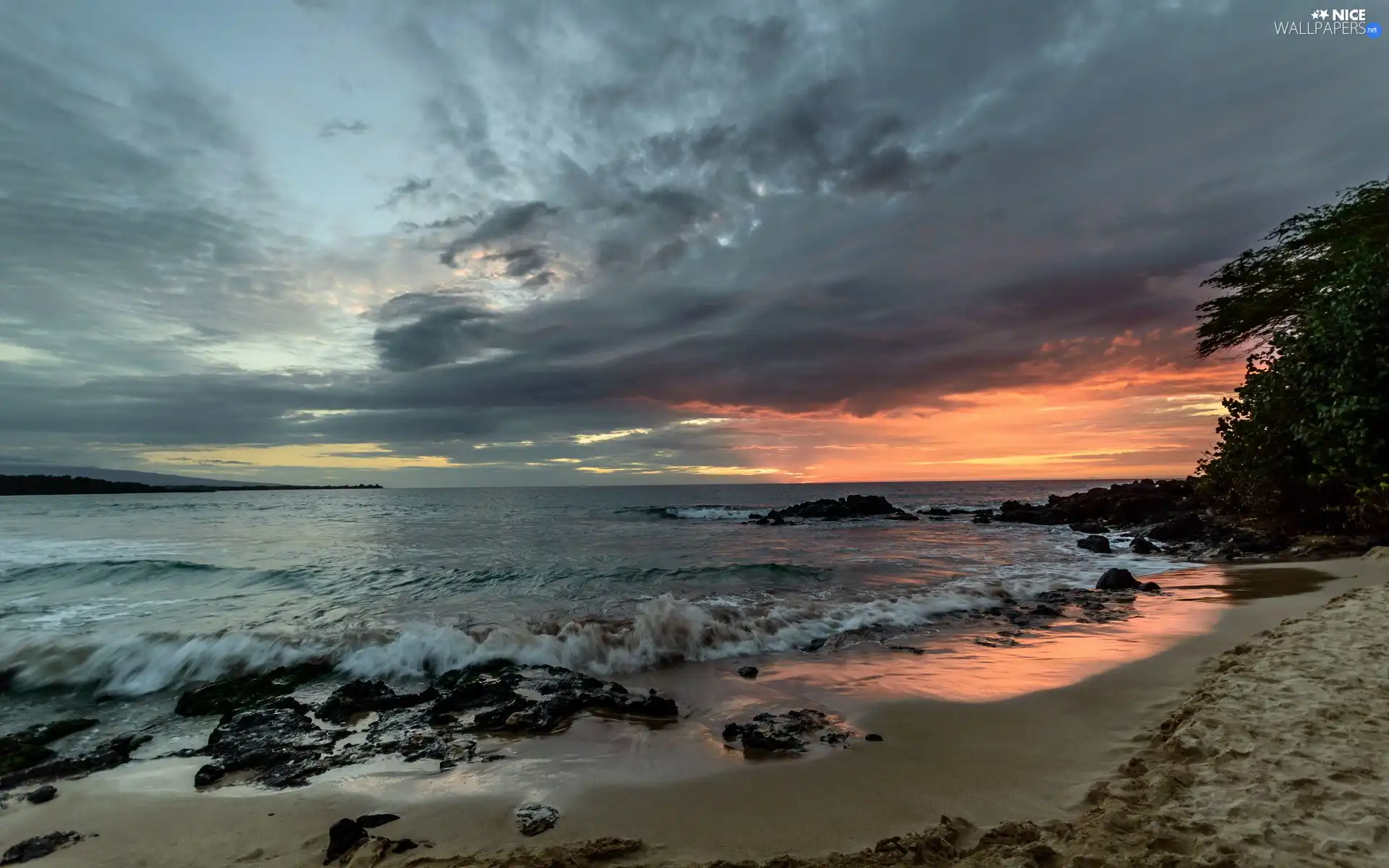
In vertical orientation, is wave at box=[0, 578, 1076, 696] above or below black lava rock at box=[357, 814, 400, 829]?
below

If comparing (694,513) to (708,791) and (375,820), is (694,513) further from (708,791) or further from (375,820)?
(375,820)

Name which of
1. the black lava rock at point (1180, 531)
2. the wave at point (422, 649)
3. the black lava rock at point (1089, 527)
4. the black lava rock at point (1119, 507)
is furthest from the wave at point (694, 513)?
the wave at point (422, 649)

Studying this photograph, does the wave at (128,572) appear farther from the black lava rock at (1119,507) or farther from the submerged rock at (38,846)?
the black lava rock at (1119,507)

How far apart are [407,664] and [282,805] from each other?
4.21 meters

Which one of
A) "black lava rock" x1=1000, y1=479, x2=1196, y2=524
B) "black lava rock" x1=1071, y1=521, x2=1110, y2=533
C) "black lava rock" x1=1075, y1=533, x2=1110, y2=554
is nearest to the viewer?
"black lava rock" x1=1075, y1=533, x2=1110, y2=554

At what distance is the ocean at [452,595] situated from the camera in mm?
8484

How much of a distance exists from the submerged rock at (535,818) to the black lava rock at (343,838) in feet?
3.14

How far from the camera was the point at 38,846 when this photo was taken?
4.05m

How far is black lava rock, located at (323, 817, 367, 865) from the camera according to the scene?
12.1 ft

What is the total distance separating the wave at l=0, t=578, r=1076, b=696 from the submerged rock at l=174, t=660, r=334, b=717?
1.49ft

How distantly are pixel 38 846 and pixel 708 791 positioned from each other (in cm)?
462

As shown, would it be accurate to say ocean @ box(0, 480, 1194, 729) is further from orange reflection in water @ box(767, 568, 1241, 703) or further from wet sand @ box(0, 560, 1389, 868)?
wet sand @ box(0, 560, 1389, 868)

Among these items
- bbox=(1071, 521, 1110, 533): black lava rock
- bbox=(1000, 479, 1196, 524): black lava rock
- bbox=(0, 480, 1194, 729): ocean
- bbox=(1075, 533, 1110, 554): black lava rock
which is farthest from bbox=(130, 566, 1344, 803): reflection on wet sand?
bbox=(1000, 479, 1196, 524): black lava rock

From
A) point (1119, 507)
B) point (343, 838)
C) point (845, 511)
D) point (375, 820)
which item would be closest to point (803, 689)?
point (375, 820)
